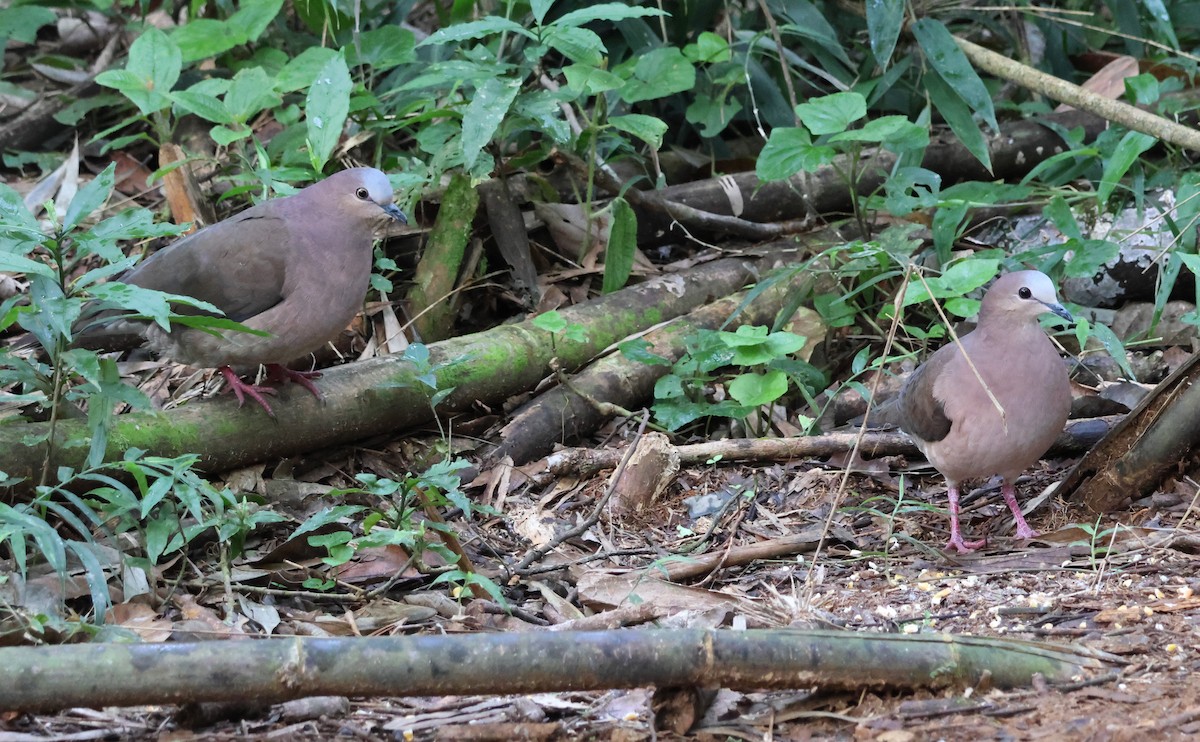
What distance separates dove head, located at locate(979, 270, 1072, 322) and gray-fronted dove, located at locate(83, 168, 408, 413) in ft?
7.37

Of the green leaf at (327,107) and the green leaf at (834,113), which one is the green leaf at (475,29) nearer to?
the green leaf at (327,107)

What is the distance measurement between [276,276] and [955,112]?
3.23m

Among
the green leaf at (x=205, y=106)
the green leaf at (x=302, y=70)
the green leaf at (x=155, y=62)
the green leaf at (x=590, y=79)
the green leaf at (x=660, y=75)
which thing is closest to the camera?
the green leaf at (x=590, y=79)

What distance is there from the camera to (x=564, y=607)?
3.63 m

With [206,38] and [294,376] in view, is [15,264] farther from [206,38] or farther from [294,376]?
[206,38]

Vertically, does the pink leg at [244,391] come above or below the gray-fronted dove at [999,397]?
below

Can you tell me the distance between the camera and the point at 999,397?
391cm

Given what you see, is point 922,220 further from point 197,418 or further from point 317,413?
point 197,418

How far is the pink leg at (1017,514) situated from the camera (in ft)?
13.2

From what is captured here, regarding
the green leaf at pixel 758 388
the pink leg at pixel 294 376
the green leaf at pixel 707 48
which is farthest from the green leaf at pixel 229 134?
the green leaf at pixel 758 388

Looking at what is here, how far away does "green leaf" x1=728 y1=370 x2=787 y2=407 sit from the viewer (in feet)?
15.1

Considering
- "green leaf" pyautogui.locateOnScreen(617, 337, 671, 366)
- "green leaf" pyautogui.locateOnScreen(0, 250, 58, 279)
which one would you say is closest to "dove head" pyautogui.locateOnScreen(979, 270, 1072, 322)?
"green leaf" pyautogui.locateOnScreen(617, 337, 671, 366)

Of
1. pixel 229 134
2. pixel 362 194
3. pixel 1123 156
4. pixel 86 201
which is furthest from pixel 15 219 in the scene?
pixel 1123 156

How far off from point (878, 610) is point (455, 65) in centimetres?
293
